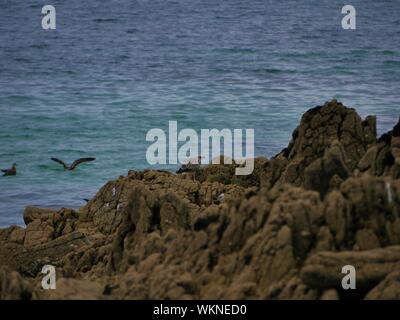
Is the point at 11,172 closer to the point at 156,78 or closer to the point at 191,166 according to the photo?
the point at 191,166

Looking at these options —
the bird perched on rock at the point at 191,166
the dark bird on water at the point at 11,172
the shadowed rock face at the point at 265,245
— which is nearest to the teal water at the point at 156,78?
the dark bird on water at the point at 11,172

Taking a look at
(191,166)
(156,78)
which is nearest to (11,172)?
(191,166)

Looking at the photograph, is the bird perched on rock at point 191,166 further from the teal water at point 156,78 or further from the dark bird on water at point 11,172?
the dark bird on water at point 11,172

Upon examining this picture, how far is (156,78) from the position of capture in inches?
2662

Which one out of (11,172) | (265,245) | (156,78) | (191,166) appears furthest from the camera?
(156,78)

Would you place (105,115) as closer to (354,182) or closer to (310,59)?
(310,59)

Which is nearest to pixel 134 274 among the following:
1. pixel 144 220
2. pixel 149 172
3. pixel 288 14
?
pixel 144 220

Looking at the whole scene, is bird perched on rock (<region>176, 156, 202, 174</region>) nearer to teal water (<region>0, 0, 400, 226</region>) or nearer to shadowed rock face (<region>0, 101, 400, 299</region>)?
teal water (<region>0, 0, 400, 226</region>)

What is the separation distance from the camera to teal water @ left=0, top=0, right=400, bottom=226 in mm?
50719

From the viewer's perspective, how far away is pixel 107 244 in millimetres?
26188

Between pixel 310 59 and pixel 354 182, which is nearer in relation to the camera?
pixel 354 182

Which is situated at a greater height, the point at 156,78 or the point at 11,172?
the point at 156,78

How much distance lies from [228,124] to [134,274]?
36011 millimetres

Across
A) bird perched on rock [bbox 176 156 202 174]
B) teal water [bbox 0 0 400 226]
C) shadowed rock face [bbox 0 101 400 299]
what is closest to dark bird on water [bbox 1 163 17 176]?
teal water [bbox 0 0 400 226]
